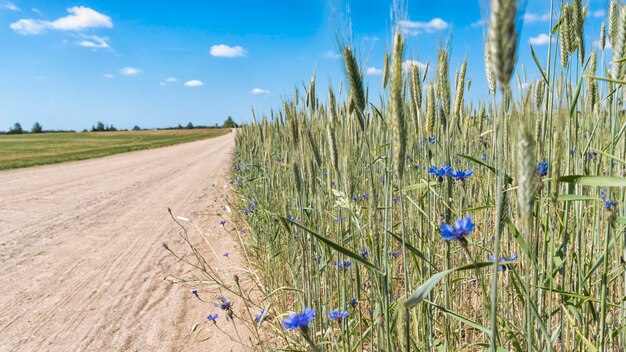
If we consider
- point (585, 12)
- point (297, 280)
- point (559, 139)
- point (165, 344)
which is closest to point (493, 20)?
point (559, 139)

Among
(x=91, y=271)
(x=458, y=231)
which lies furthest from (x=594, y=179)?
(x=91, y=271)

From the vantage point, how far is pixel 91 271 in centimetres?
414

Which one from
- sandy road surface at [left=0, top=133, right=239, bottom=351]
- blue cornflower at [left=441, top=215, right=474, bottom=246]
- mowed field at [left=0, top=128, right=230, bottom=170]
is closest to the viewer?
blue cornflower at [left=441, top=215, right=474, bottom=246]

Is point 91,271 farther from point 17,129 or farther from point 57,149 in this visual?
point 17,129

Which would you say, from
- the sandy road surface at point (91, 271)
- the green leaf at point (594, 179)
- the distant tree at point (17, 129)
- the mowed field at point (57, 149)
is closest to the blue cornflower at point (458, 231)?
the green leaf at point (594, 179)

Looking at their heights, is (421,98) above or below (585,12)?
below

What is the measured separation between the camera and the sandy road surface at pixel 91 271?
2.97 m

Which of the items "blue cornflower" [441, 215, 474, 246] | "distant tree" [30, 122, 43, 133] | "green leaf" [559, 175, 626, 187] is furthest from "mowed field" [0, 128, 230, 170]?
"distant tree" [30, 122, 43, 133]

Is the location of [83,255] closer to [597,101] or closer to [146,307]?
[146,307]

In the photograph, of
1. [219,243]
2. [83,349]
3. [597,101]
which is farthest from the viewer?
[219,243]

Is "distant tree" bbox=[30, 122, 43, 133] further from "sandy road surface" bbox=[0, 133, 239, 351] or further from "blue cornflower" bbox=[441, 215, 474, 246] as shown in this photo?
"blue cornflower" bbox=[441, 215, 474, 246]

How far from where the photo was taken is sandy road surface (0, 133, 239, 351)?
2969 millimetres

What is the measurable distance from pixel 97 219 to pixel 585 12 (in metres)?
6.33

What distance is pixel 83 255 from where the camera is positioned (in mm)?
4617
